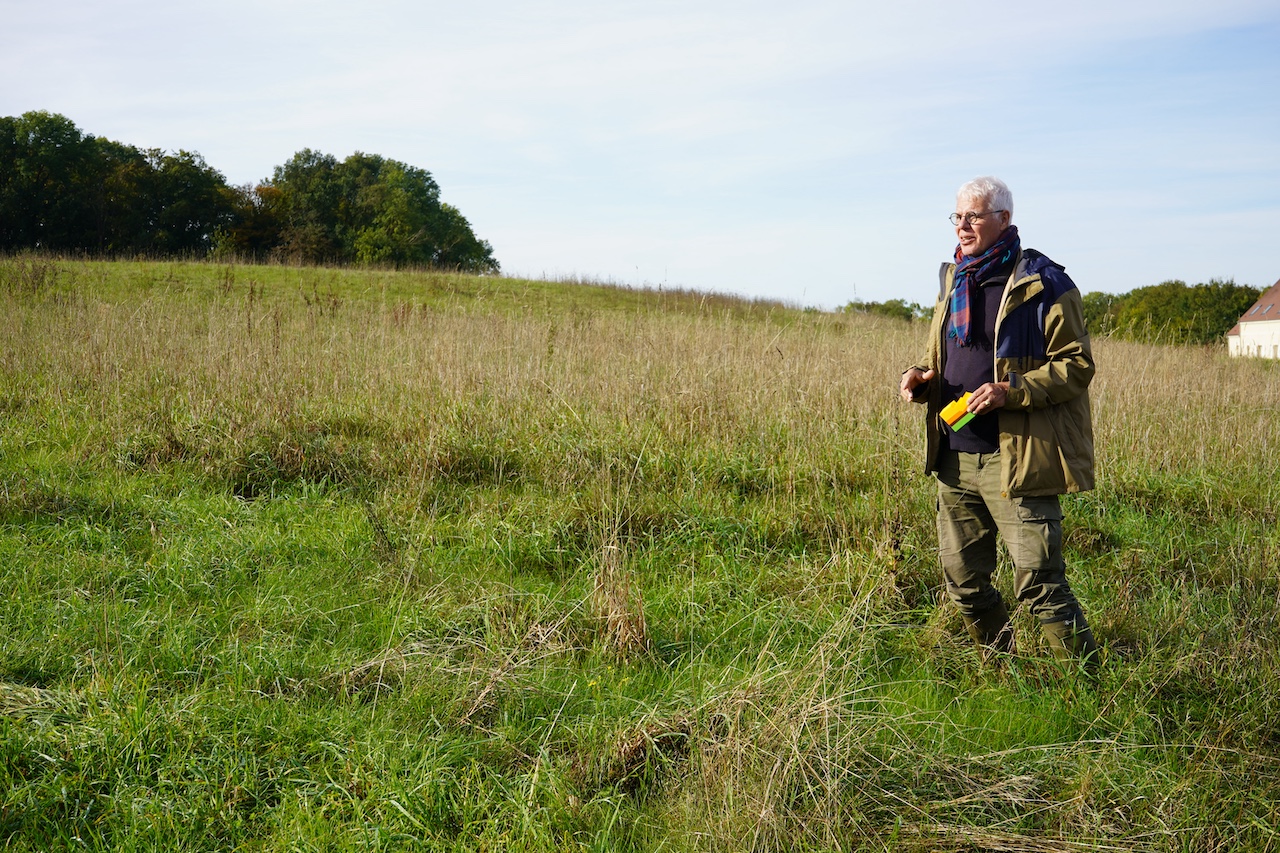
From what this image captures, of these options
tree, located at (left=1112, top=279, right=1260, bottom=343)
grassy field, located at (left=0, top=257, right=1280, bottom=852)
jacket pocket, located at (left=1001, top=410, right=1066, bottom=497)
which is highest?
tree, located at (left=1112, top=279, right=1260, bottom=343)

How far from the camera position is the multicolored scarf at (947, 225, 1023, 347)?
311cm

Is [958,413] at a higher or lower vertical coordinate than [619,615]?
higher

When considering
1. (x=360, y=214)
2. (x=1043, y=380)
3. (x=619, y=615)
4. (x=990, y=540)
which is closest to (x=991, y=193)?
(x=1043, y=380)

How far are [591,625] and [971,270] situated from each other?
2045 millimetres

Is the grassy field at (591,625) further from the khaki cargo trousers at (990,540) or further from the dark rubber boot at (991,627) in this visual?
the khaki cargo trousers at (990,540)

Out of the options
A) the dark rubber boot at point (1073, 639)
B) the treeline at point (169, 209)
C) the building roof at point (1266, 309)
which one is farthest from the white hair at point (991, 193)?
the building roof at point (1266, 309)

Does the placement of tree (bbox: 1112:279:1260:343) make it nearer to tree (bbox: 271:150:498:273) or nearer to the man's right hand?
tree (bbox: 271:150:498:273)

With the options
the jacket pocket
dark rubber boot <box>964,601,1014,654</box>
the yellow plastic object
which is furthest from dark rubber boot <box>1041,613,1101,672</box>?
the yellow plastic object

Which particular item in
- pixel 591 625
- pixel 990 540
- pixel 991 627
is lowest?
pixel 591 625

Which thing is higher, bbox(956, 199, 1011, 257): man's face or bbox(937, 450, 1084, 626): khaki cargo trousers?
bbox(956, 199, 1011, 257): man's face

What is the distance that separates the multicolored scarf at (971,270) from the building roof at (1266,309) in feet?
130

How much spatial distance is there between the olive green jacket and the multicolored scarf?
0.20 feet

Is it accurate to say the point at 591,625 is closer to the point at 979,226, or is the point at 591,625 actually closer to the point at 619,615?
the point at 619,615

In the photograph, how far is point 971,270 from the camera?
10.4 feet
